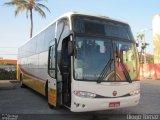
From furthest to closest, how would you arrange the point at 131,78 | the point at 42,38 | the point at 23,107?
1. the point at 42,38
2. the point at 23,107
3. the point at 131,78

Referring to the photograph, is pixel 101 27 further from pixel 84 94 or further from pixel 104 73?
pixel 84 94

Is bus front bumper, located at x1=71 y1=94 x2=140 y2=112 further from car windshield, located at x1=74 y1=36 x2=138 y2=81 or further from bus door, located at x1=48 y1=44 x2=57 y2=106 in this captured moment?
bus door, located at x1=48 y1=44 x2=57 y2=106


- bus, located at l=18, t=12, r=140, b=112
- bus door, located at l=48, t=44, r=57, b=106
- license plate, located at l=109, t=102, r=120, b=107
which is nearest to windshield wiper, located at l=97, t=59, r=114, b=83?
bus, located at l=18, t=12, r=140, b=112

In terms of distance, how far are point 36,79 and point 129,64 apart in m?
6.73

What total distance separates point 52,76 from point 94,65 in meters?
2.53

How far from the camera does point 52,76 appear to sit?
35.0 ft

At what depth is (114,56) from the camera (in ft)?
29.7

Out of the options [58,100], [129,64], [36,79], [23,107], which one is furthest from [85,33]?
[36,79]

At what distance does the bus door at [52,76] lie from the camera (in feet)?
33.2

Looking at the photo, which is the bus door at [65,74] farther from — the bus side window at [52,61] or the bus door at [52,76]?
the bus side window at [52,61]

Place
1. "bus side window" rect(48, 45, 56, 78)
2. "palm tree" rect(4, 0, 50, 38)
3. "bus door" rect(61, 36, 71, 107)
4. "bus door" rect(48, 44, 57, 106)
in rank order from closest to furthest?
"bus door" rect(61, 36, 71, 107), "bus door" rect(48, 44, 57, 106), "bus side window" rect(48, 45, 56, 78), "palm tree" rect(4, 0, 50, 38)

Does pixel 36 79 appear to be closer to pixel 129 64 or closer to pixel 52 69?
pixel 52 69

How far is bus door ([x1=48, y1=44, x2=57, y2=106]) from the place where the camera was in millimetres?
10133

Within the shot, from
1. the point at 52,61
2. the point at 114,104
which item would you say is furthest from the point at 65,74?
the point at 114,104
